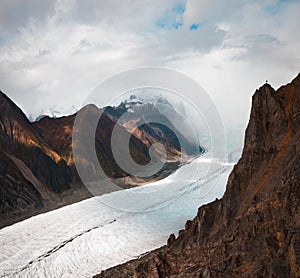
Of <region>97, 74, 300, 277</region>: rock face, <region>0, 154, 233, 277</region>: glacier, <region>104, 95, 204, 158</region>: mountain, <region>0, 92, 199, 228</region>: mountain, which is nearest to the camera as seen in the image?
<region>97, 74, 300, 277</region>: rock face

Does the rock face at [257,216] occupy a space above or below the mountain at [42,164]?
below

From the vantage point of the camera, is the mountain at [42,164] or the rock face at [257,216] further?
the mountain at [42,164]

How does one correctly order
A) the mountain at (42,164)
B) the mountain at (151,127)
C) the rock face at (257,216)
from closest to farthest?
the rock face at (257,216), the mountain at (42,164), the mountain at (151,127)

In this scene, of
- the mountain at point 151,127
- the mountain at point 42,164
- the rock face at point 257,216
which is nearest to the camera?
the rock face at point 257,216

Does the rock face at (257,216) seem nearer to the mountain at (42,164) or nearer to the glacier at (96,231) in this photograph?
the glacier at (96,231)

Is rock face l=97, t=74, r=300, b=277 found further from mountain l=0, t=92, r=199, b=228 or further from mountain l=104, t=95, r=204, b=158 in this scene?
mountain l=104, t=95, r=204, b=158

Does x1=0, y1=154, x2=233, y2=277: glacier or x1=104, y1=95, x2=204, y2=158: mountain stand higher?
x1=104, y1=95, x2=204, y2=158: mountain

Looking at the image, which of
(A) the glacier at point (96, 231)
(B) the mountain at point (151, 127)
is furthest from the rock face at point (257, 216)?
(B) the mountain at point (151, 127)

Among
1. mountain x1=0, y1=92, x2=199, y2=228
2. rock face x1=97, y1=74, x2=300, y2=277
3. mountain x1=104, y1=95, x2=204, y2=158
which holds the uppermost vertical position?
mountain x1=104, y1=95, x2=204, y2=158

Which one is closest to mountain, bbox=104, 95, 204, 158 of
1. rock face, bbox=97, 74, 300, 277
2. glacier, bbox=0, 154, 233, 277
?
glacier, bbox=0, 154, 233, 277
